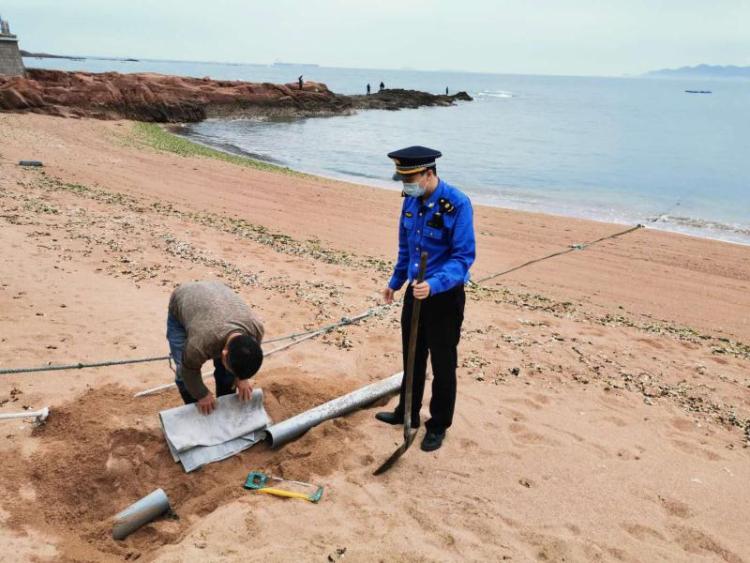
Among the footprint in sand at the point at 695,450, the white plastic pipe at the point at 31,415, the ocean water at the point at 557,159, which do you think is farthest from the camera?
the ocean water at the point at 557,159

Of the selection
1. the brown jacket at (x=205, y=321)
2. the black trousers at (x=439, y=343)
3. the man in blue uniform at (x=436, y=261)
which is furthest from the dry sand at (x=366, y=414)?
the brown jacket at (x=205, y=321)

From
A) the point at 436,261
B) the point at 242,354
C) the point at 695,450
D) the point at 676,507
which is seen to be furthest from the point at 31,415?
the point at 695,450

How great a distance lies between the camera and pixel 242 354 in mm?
2969

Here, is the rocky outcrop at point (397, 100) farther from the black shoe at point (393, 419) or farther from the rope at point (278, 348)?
the black shoe at point (393, 419)

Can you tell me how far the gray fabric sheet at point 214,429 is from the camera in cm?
359

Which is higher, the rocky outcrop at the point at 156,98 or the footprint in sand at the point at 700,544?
the rocky outcrop at the point at 156,98

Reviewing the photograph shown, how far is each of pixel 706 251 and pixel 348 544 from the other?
12.0m

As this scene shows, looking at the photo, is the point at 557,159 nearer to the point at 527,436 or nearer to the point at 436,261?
the point at 527,436

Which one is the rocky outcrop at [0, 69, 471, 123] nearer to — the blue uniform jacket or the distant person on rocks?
the distant person on rocks

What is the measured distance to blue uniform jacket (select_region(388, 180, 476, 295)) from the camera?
3.36 m

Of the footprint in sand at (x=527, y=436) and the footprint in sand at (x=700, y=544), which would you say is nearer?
the footprint in sand at (x=700, y=544)

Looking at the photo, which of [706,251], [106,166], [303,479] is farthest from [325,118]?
[303,479]

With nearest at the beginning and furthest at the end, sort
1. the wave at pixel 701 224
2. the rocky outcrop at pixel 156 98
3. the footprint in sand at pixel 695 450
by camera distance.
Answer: the footprint in sand at pixel 695 450, the wave at pixel 701 224, the rocky outcrop at pixel 156 98

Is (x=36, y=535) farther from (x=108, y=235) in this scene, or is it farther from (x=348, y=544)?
(x=108, y=235)
